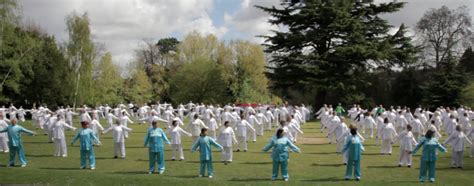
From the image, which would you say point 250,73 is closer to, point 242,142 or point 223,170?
point 242,142

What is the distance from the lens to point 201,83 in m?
73.8

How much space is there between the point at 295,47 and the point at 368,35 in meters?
8.89

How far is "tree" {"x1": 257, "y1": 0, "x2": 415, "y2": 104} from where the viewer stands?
51.2m

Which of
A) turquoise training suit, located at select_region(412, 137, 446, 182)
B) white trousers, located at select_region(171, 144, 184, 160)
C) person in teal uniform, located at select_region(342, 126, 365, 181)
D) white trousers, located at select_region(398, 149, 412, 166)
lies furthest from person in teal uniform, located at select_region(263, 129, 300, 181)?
white trousers, located at select_region(398, 149, 412, 166)

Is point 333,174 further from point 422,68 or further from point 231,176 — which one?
point 422,68

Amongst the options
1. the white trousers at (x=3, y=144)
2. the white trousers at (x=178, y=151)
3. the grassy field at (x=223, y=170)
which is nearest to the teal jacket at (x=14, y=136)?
the grassy field at (x=223, y=170)

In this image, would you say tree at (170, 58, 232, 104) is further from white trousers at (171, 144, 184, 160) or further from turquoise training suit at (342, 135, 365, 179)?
turquoise training suit at (342, 135, 365, 179)

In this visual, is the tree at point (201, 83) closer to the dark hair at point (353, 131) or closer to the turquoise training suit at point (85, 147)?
the turquoise training suit at point (85, 147)

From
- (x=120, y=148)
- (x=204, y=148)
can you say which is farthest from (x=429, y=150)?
(x=120, y=148)

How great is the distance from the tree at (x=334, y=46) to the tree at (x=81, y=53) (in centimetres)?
2357

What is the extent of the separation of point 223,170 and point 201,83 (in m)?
55.7

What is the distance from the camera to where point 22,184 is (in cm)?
1501

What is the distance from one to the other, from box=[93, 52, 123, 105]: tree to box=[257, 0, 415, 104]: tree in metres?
29.3

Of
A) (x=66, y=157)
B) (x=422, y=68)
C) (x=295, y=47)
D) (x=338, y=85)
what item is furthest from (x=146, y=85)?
(x=66, y=157)
